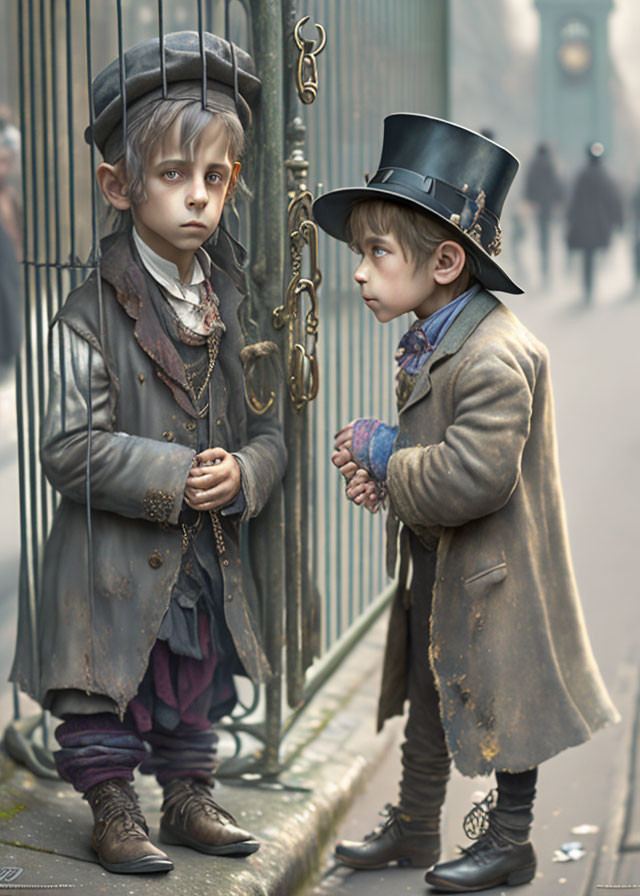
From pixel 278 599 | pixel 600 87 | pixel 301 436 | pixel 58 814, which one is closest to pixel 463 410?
pixel 301 436

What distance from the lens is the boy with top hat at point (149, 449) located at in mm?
2518

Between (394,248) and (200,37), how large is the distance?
0.57 m

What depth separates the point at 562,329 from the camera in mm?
7672

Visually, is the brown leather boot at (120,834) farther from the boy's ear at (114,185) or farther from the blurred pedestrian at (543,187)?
the blurred pedestrian at (543,187)

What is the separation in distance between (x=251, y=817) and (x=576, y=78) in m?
5.92

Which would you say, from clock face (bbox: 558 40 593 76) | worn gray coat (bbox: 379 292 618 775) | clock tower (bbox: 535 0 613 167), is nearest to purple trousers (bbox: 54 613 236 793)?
worn gray coat (bbox: 379 292 618 775)

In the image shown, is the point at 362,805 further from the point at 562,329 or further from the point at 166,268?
the point at 562,329

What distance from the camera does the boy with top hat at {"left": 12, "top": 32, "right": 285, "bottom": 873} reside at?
2518mm

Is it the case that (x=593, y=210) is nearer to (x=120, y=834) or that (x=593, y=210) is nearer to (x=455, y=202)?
(x=455, y=202)

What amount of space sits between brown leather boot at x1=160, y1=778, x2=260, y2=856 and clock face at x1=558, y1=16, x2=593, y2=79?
5693mm

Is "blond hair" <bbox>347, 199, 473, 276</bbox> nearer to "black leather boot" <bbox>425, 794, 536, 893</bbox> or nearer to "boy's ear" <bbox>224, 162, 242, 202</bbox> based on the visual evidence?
"boy's ear" <bbox>224, 162, 242, 202</bbox>

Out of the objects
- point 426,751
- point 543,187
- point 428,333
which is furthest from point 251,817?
point 543,187

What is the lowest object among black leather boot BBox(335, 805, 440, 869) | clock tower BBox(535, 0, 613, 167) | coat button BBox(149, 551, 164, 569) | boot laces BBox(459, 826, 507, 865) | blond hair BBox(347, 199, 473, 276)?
black leather boot BBox(335, 805, 440, 869)

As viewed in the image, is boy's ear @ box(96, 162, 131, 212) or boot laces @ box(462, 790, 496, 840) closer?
boy's ear @ box(96, 162, 131, 212)
